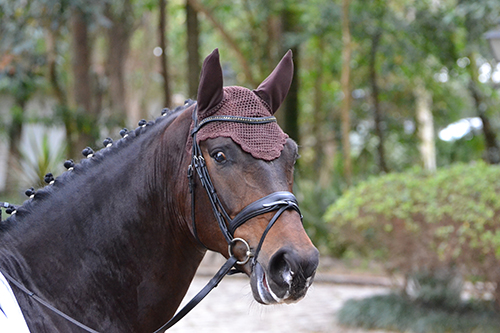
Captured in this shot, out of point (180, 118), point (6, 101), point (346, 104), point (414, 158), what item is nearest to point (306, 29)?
point (346, 104)

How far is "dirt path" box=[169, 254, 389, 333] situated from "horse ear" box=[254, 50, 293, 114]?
426 cm

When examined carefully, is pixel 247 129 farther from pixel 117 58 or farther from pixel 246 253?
pixel 117 58

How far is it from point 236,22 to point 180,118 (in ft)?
57.7

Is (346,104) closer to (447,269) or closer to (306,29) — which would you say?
(306,29)

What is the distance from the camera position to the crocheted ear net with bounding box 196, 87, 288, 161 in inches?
82.8

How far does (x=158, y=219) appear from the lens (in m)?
2.28

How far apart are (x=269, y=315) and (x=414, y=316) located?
224 centimetres

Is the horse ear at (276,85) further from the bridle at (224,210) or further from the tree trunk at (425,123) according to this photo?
the tree trunk at (425,123)

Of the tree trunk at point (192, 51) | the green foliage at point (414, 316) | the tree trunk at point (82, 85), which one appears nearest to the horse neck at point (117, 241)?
the green foliage at point (414, 316)

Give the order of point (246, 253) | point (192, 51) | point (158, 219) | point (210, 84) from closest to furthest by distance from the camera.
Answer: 1. point (246, 253)
2. point (210, 84)
3. point (158, 219)
4. point (192, 51)

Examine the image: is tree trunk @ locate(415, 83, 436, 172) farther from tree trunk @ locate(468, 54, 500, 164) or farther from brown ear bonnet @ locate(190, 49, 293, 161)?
brown ear bonnet @ locate(190, 49, 293, 161)

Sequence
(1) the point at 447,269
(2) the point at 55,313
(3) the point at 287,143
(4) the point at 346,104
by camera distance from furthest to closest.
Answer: (4) the point at 346,104 → (1) the point at 447,269 → (3) the point at 287,143 → (2) the point at 55,313

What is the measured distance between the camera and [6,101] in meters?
21.6

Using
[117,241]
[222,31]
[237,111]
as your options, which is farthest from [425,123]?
[117,241]
